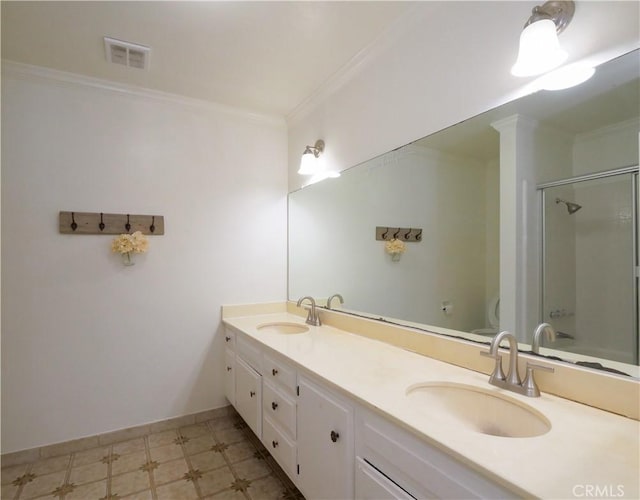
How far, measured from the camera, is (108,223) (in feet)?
7.40

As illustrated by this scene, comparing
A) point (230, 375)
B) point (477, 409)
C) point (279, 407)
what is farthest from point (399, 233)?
point (230, 375)

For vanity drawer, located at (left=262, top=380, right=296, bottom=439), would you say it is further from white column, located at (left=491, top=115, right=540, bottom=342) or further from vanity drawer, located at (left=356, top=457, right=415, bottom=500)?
white column, located at (left=491, top=115, right=540, bottom=342)

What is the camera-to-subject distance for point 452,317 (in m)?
1.57

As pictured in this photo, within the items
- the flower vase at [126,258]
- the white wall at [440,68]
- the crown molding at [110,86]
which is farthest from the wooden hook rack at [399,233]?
the flower vase at [126,258]

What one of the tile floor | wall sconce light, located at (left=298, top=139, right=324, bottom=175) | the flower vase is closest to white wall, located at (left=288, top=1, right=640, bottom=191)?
wall sconce light, located at (left=298, top=139, right=324, bottom=175)

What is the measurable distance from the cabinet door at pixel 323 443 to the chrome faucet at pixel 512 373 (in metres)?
0.53

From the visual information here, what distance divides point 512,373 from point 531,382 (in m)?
0.06

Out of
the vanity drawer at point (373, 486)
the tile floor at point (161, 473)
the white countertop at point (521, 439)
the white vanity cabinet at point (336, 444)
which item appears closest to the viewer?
the white countertop at point (521, 439)

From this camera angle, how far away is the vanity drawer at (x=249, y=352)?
1.99 m

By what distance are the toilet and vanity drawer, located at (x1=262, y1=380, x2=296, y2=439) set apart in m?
0.91

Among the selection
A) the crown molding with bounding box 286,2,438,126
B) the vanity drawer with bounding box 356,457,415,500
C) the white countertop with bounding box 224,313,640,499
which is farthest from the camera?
the crown molding with bounding box 286,2,438,126

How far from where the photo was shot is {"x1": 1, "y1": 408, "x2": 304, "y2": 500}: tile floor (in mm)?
1796

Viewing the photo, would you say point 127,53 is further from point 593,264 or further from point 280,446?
point 593,264

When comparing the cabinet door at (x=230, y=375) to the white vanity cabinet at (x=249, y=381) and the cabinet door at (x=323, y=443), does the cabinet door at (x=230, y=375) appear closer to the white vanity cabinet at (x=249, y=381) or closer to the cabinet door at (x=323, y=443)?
the white vanity cabinet at (x=249, y=381)
